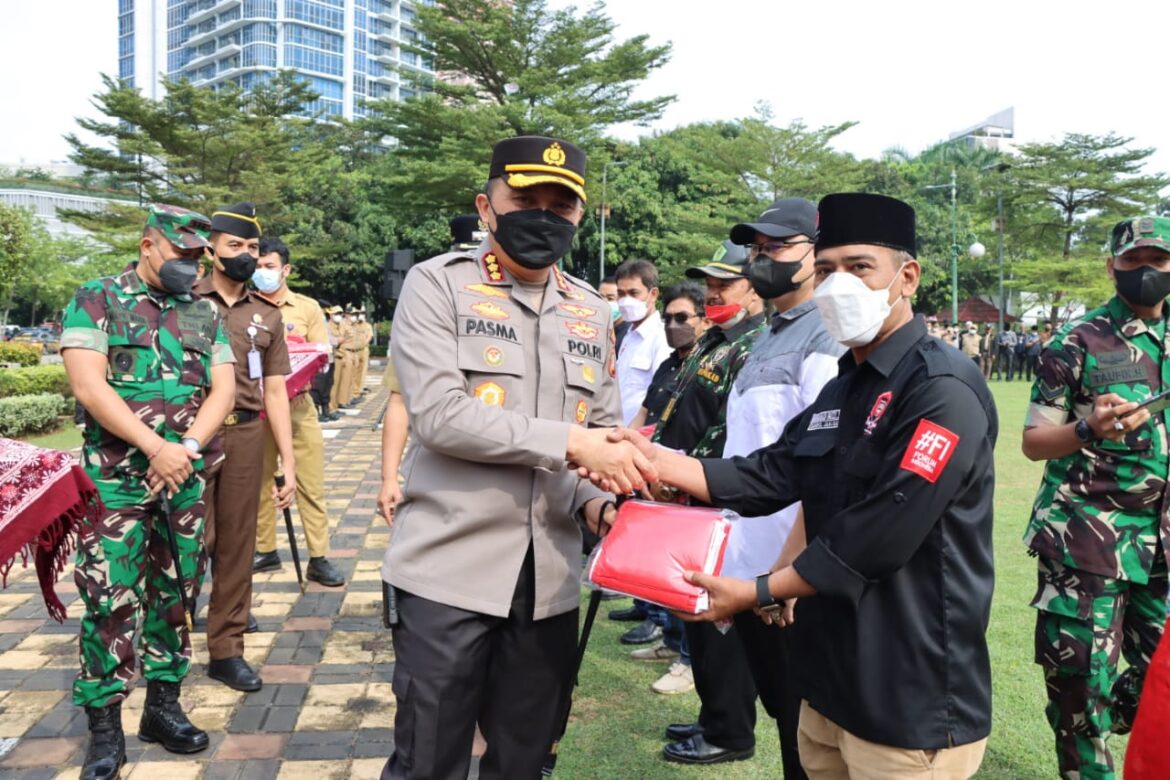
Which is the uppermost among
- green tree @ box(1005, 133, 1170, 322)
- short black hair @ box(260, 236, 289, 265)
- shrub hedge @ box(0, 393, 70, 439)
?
green tree @ box(1005, 133, 1170, 322)

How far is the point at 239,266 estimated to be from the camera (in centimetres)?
457

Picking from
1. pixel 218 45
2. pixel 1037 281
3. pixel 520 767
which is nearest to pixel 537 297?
pixel 520 767

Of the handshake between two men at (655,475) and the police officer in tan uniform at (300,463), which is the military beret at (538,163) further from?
the police officer in tan uniform at (300,463)

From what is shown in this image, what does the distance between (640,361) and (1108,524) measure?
3.18 metres

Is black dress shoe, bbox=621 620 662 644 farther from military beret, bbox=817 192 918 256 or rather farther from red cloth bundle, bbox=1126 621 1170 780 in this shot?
red cloth bundle, bbox=1126 621 1170 780

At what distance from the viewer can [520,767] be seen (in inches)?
96.1

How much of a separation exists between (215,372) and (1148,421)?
3709mm

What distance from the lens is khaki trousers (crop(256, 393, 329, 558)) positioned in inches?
229

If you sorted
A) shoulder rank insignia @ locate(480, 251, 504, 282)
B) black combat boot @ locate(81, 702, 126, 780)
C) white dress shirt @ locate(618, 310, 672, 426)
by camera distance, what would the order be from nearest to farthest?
1. shoulder rank insignia @ locate(480, 251, 504, 282)
2. black combat boot @ locate(81, 702, 126, 780)
3. white dress shirt @ locate(618, 310, 672, 426)

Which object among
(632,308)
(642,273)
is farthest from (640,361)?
(642,273)

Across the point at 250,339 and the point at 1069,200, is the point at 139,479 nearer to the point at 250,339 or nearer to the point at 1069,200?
the point at 250,339

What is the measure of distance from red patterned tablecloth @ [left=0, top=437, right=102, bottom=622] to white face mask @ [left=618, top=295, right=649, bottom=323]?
3.46m

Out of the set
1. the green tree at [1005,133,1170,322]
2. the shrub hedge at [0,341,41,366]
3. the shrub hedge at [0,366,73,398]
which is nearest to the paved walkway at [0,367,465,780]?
the shrub hedge at [0,366,73,398]

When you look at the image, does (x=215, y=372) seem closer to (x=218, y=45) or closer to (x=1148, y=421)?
(x=1148, y=421)
